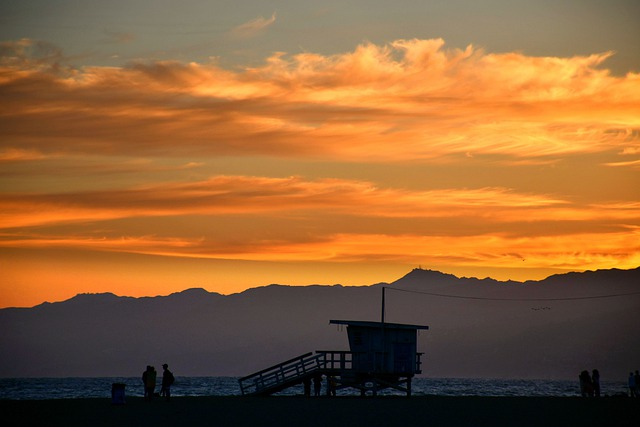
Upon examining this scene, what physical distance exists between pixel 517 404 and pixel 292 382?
13.9 m

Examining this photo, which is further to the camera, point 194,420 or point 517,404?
point 517,404

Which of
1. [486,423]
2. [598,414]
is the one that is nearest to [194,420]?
[486,423]

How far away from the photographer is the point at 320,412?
43.4 meters

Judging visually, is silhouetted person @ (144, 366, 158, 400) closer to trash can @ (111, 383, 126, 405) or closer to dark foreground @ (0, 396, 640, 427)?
dark foreground @ (0, 396, 640, 427)

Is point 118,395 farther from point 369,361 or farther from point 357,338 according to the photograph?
point 357,338

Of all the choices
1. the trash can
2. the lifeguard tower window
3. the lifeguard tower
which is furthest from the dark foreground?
the lifeguard tower window

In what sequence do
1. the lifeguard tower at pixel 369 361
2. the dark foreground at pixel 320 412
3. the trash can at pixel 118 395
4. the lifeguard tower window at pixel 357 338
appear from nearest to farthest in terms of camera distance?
the dark foreground at pixel 320 412, the trash can at pixel 118 395, the lifeguard tower at pixel 369 361, the lifeguard tower window at pixel 357 338

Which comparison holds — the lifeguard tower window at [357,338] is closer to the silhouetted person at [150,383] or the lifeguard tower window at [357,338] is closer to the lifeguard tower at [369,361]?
the lifeguard tower at [369,361]

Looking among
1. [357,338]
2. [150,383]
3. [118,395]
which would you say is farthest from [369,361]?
[118,395]

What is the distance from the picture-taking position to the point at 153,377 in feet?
165

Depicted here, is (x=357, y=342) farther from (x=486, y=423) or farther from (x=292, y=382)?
(x=486, y=423)

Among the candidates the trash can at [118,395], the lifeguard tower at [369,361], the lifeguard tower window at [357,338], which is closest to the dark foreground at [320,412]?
the trash can at [118,395]

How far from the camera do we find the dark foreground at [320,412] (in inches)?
1491

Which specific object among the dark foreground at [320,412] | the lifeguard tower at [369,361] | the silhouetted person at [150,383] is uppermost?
the lifeguard tower at [369,361]
